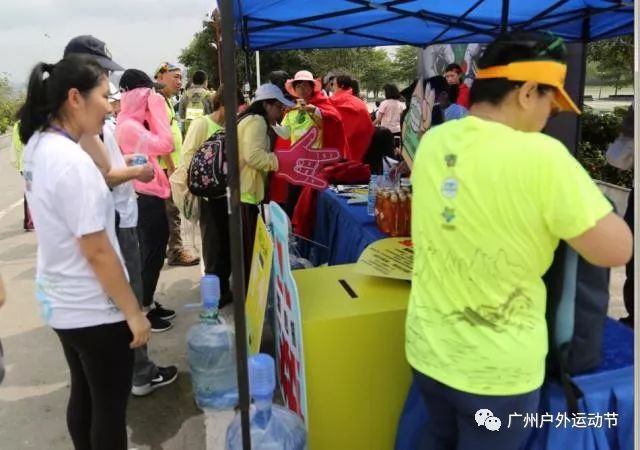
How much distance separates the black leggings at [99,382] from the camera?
5.38 feet

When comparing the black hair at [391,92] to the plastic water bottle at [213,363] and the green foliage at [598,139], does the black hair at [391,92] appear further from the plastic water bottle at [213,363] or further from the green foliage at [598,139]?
the plastic water bottle at [213,363]

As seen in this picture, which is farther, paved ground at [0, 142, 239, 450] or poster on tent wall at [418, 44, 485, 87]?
poster on tent wall at [418, 44, 485, 87]

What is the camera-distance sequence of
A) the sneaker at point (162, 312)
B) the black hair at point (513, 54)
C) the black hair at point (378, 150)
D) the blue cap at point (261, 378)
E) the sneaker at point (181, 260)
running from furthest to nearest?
1. the black hair at point (378, 150)
2. the sneaker at point (181, 260)
3. the sneaker at point (162, 312)
4. the blue cap at point (261, 378)
5. the black hair at point (513, 54)

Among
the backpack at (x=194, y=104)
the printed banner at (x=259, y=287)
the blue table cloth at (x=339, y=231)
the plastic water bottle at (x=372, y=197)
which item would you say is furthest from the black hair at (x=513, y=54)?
the backpack at (x=194, y=104)

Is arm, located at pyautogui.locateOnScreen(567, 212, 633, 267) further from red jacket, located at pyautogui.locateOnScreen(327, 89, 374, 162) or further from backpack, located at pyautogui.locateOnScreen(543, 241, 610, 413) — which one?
red jacket, located at pyautogui.locateOnScreen(327, 89, 374, 162)

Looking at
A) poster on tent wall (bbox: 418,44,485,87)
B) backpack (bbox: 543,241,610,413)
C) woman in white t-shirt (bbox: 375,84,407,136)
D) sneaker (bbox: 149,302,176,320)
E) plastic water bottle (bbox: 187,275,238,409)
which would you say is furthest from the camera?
woman in white t-shirt (bbox: 375,84,407,136)

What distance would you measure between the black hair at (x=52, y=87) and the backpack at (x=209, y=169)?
1602 millimetres

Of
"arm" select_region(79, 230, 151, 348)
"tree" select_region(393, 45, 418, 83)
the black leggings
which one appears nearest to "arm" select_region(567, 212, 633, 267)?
"arm" select_region(79, 230, 151, 348)

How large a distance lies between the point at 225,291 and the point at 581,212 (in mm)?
3103

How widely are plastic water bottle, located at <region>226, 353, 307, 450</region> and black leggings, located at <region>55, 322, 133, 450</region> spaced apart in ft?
1.28

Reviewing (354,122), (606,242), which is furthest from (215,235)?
(606,242)

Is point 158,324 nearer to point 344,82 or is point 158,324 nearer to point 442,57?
point 344,82

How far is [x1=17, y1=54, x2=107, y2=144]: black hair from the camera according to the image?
1.61 metres

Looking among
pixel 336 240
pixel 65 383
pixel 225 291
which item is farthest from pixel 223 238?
pixel 65 383
